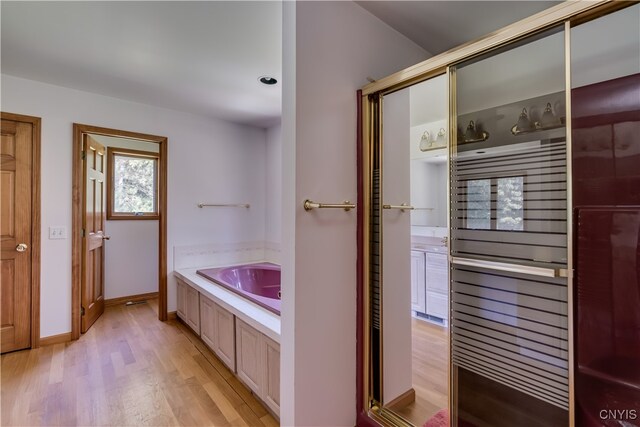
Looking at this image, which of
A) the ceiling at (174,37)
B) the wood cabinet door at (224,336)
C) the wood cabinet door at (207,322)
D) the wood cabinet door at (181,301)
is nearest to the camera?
the ceiling at (174,37)

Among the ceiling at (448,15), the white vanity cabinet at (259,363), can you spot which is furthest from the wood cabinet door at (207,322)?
the ceiling at (448,15)

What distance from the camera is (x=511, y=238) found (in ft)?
3.97

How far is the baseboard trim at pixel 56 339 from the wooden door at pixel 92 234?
0.15m

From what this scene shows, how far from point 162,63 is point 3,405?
2470 millimetres

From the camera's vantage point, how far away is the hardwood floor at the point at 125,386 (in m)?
1.74

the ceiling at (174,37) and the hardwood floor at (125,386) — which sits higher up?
the ceiling at (174,37)

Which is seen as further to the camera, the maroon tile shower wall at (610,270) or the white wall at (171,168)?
the white wall at (171,168)

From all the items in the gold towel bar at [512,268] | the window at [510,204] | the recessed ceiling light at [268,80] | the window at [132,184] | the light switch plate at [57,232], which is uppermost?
the recessed ceiling light at [268,80]

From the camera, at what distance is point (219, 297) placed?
91.0 inches

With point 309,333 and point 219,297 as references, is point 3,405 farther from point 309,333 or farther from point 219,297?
point 309,333

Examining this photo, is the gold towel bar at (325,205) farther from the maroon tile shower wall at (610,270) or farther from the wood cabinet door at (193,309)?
A: the wood cabinet door at (193,309)

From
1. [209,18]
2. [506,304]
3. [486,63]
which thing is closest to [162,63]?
[209,18]

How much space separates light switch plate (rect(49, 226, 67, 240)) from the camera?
2.66m

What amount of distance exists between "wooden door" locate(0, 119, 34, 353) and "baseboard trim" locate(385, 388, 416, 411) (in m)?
3.06
